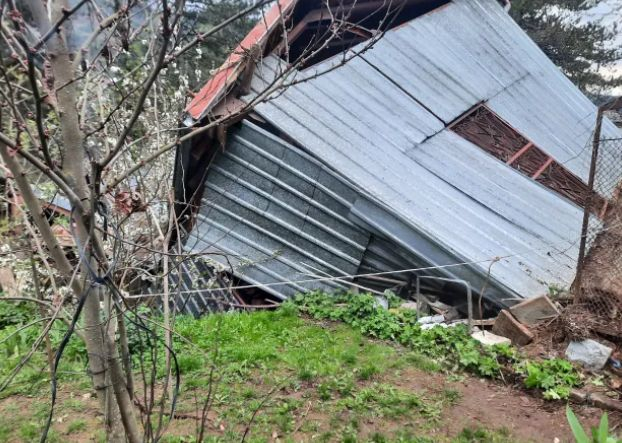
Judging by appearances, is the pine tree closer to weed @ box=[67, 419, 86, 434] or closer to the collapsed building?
the collapsed building

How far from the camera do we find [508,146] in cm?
774

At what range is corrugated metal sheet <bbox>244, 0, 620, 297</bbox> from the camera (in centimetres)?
581

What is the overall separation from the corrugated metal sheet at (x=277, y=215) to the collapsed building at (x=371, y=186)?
0.02 metres

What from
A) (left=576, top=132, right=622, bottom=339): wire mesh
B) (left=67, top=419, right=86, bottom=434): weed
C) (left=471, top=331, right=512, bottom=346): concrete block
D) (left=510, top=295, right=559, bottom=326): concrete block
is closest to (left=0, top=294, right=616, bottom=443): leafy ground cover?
(left=67, top=419, right=86, bottom=434): weed

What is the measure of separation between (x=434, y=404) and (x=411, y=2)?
8.85m

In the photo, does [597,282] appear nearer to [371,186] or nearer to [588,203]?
[588,203]

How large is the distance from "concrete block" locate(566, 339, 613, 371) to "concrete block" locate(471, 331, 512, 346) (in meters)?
0.64

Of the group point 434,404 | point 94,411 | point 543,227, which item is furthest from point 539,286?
point 94,411

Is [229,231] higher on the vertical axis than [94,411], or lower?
higher

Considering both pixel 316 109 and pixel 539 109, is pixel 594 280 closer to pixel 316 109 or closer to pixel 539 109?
pixel 316 109

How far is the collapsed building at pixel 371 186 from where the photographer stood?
19.0ft

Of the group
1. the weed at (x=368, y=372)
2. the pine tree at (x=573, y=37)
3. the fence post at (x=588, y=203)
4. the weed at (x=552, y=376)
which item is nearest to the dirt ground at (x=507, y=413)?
the weed at (x=552, y=376)

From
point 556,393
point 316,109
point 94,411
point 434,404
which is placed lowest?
point 94,411

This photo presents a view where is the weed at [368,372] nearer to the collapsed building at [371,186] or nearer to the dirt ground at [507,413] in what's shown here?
the dirt ground at [507,413]
